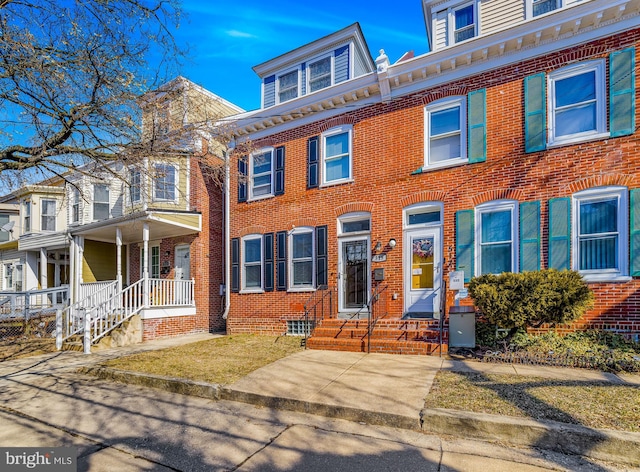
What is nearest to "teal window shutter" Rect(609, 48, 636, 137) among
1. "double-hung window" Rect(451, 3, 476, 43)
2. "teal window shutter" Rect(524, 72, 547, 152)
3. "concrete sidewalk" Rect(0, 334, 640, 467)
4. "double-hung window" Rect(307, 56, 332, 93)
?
"teal window shutter" Rect(524, 72, 547, 152)

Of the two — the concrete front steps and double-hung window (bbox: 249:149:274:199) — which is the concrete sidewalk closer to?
the concrete front steps

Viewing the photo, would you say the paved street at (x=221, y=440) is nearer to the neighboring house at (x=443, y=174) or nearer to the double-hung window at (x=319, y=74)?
the neighboring house at (x=443, y=174)

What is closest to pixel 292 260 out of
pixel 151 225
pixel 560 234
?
pixel 151 225

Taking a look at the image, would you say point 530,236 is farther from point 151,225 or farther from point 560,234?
point 151,225

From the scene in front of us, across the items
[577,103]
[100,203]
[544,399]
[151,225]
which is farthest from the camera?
[100,203]

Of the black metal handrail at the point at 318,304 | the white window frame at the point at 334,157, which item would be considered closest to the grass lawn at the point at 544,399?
the black metal handrail at the point at 318,304

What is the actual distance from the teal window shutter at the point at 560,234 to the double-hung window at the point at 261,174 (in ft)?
25.1

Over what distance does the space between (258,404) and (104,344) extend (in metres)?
6.85

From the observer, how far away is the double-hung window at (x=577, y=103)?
7684mm

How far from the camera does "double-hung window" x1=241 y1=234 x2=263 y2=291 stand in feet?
39.6

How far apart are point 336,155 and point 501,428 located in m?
8.34

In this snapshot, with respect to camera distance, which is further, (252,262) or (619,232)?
(252,262)

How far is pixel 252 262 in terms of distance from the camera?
39.8 feet

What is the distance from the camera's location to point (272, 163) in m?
12.0
